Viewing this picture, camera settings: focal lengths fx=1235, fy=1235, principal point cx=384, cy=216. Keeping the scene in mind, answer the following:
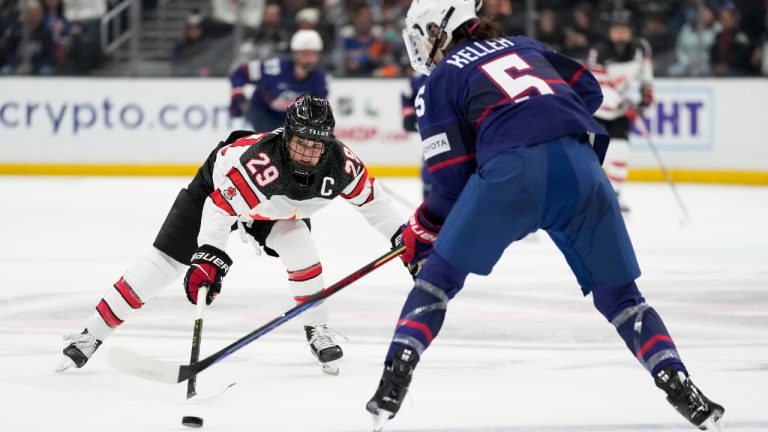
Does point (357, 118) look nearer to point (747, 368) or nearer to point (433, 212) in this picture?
point (747, 368)

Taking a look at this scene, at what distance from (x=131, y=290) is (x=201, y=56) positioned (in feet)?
24.1

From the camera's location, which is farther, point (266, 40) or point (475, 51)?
point (266, 40)

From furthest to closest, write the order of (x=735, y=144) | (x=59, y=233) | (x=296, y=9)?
(x=296, y=9), (x=735, y=144), (x=59, y=233)

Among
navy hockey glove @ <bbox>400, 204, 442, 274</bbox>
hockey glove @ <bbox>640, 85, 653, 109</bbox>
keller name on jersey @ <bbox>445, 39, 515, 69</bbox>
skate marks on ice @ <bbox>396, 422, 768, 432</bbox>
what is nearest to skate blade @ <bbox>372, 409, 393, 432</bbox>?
skate marks on ice @ <bbox>396, 422, 768, 432</bbox>

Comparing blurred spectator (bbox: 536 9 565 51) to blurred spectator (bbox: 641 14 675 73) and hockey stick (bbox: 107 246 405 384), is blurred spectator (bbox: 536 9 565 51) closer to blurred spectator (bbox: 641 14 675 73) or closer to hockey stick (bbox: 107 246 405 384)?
blurred spectator (bbox: 641 14 675 73)

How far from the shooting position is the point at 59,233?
7.23m

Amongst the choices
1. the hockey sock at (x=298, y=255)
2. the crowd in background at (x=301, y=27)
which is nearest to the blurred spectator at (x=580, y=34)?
the crowd in background at (x=301, y=27)

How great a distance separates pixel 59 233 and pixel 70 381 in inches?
154

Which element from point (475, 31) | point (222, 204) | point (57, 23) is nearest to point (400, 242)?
point (222, 204)

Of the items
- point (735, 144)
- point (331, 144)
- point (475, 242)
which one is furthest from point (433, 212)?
point (735, 144)

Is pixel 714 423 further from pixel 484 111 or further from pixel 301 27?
pixel 301 27

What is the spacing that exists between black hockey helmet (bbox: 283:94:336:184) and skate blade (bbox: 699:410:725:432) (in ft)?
4.20

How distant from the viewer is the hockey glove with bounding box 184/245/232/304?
3242 millimetres

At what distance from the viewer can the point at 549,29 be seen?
34.4 ft
